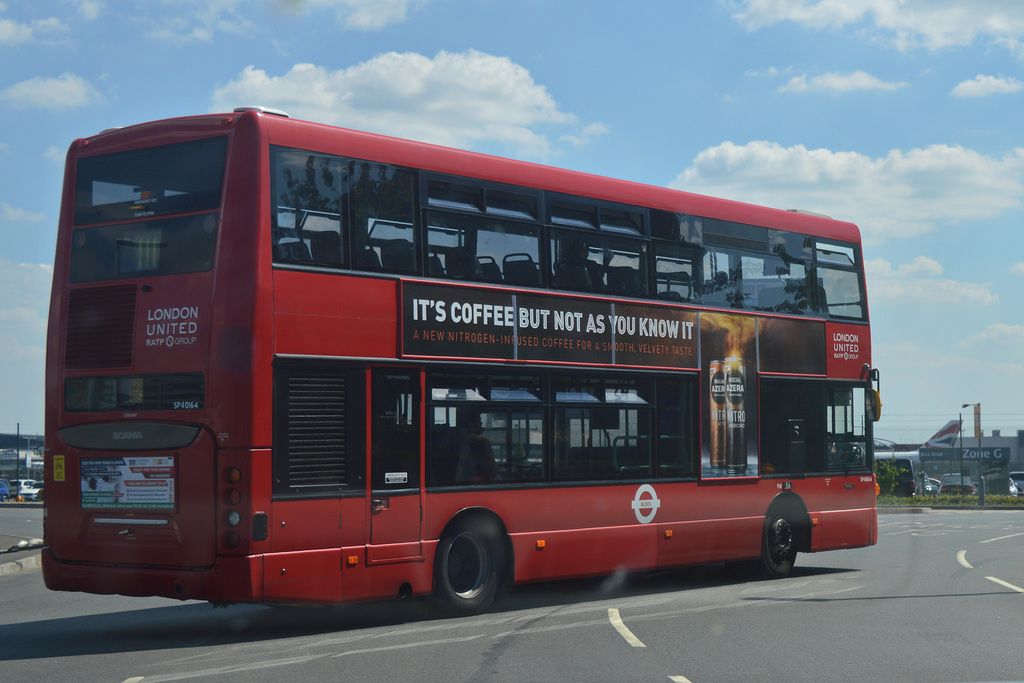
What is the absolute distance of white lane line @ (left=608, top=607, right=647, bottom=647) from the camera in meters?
9.53

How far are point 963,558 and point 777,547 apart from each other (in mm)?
5820

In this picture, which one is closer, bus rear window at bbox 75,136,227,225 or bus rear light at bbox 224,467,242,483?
bus rear light at bbox 224,467,242,483

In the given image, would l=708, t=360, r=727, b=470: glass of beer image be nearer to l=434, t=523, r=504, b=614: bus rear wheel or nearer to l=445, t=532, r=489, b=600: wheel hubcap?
l=434, t=523, r=504, b=614: bus rear wheel

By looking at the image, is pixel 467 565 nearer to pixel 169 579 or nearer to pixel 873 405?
pixel 169 579

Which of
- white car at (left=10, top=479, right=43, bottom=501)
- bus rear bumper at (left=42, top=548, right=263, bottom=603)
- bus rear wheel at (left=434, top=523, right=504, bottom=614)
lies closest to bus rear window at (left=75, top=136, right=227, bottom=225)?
bus rear bumper at (left=42, top=548, right=263, bottom=603)

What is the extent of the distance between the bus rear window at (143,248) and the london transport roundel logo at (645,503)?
5882 mm

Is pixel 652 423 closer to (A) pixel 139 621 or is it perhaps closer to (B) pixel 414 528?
(B) pixel 414 528

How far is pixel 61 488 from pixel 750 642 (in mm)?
6144

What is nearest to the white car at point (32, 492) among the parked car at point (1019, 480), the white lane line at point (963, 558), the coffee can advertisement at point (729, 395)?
the white lane line at point (963, 558)

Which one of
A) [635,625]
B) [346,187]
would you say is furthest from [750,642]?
[346,187]

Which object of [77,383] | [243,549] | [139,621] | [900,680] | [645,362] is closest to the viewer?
[900,680]

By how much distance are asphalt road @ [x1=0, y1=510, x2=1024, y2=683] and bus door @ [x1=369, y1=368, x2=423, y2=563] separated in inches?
31.2

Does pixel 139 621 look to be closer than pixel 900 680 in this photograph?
No

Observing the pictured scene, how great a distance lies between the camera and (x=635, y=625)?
1061cm
